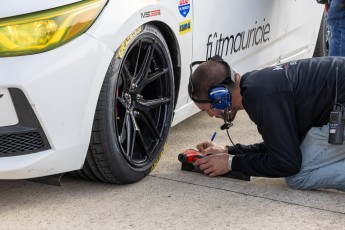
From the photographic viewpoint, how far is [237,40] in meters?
4.39

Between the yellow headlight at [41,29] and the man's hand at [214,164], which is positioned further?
the man's hand at [214,164]

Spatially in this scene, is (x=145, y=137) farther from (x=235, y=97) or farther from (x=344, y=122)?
(x=344, y=122)

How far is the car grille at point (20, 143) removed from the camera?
301cm

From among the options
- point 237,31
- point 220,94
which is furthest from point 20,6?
point 237,31

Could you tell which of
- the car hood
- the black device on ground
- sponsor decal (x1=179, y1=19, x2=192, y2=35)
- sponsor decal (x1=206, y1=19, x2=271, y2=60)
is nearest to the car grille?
the car hood

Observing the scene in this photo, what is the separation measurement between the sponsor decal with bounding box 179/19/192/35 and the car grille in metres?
1.12

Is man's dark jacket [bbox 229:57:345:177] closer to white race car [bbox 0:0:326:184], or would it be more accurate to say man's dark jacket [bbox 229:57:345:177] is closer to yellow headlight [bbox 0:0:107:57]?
white race car [bbox 0:0:326:184]

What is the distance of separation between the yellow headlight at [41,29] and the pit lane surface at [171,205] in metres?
0.82

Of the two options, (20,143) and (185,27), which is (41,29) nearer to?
(20,143)

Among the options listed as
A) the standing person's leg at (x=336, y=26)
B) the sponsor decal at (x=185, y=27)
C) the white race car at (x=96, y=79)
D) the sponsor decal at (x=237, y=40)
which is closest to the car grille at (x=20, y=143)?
the white race car at (x=96, y=79)

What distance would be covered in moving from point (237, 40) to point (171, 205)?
153cm

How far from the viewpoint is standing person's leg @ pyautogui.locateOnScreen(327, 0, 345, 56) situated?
15.5 feet

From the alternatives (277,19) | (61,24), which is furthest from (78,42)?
(277,19)

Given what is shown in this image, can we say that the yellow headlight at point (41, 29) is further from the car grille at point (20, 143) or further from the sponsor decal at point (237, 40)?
the sponsor decal at point (237, 40)
